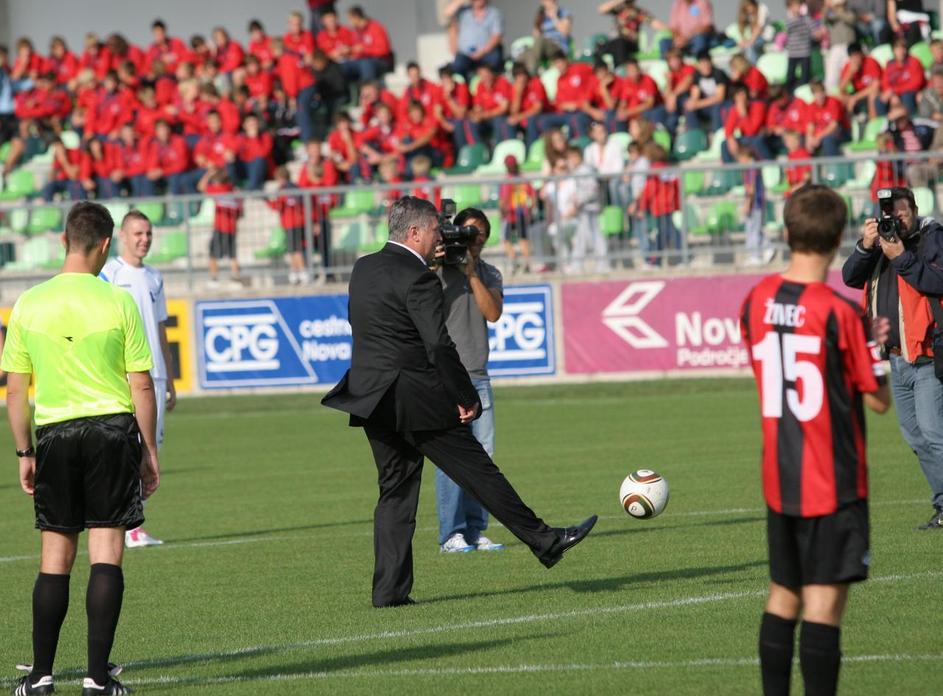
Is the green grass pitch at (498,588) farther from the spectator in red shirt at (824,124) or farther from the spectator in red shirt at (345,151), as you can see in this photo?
the spectator in red shirt at (345,151)

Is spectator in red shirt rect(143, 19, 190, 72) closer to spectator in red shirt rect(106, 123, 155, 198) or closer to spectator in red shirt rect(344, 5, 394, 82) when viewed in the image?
spectator in red shirt rect(106, 123, 155, 198)

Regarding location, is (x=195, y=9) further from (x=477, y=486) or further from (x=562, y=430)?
(x=477, y=486)

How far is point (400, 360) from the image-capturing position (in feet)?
29.5

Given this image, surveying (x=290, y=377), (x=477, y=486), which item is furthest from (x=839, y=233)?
(x=290, y=377)

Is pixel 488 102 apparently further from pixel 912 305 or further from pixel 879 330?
pixel 879 330

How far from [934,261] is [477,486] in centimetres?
308

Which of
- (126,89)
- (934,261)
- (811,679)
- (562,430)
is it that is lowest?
(562,430)

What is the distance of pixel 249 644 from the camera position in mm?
8148

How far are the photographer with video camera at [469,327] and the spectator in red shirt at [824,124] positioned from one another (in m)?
14.1

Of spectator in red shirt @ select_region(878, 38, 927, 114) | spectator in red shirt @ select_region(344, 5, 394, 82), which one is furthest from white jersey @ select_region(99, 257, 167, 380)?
spectator in red shirt @ select_region(344, 5, 394, 82)

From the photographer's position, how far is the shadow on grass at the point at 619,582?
9.20 meters

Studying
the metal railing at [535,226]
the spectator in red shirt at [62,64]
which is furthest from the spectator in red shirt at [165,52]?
the metal railing at [535,226]

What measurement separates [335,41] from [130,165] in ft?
14.5

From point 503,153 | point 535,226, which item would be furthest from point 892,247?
point 503,153
